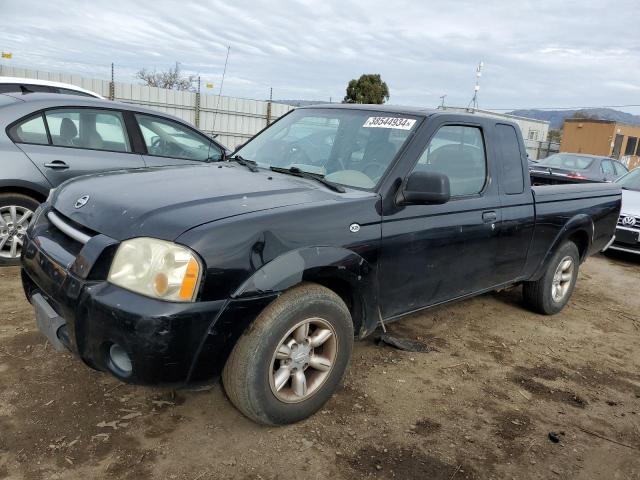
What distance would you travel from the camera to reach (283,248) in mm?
2596

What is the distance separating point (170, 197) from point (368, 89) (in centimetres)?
3207

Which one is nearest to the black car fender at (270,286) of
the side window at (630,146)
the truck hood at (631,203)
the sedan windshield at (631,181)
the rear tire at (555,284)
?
the rear tire at (555,284)

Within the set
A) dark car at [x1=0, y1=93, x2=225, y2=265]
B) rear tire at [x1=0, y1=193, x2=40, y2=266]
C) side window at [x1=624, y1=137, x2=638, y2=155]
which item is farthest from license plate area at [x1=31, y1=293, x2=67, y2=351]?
side window at [x1=624, y1=137, x2=638, y2=155]

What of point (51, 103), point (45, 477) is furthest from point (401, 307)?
point (51, 103)

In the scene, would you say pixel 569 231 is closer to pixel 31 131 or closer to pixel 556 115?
pixel 31 131

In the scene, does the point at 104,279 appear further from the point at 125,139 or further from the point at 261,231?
the point at 125,139

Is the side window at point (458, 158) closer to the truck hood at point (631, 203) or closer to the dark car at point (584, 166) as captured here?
the truck hood at point (631, 203)

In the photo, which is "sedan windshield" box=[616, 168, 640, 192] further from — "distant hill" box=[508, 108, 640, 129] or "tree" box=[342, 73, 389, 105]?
"distant hill" box=[508, 108, 640, 129]

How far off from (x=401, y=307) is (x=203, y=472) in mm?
1551

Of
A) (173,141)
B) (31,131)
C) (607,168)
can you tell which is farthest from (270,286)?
(607,168)

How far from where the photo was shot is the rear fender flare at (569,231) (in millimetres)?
4695

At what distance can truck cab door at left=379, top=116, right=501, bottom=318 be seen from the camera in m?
3.23

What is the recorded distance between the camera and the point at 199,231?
2.38 m

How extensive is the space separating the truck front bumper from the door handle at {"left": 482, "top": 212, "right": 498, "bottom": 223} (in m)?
1.93
